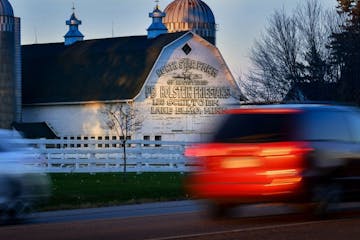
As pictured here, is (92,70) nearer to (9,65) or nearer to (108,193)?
(9,65)

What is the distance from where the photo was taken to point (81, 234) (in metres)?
15.6

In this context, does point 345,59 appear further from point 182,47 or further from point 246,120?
point 246,120

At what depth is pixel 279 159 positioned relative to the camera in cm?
1586

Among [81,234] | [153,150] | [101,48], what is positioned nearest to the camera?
[81,234]

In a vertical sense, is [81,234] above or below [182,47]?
below

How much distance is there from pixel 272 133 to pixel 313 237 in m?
2.27

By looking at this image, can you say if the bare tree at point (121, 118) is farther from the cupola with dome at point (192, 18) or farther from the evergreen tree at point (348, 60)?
the evergreen tree at point (348, 60)

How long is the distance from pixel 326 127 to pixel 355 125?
0.80m

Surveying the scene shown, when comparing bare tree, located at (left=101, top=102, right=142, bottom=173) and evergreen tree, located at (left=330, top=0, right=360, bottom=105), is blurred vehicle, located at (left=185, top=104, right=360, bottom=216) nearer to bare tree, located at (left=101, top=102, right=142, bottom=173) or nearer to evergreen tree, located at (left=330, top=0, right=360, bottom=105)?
evergreen tree, located at (left=330, top=0, right=360, bottom=105)

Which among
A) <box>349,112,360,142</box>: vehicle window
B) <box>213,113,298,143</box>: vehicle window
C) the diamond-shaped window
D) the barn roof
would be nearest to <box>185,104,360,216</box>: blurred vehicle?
<box>213,113,298,143</box>: vehicle window

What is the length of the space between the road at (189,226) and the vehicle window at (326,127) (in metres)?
1.29

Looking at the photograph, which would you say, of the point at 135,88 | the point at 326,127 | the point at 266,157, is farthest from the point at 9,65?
the point at 266,157

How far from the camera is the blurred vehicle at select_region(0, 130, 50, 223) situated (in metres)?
18.4

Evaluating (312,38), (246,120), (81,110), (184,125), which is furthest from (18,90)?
(246,120)
